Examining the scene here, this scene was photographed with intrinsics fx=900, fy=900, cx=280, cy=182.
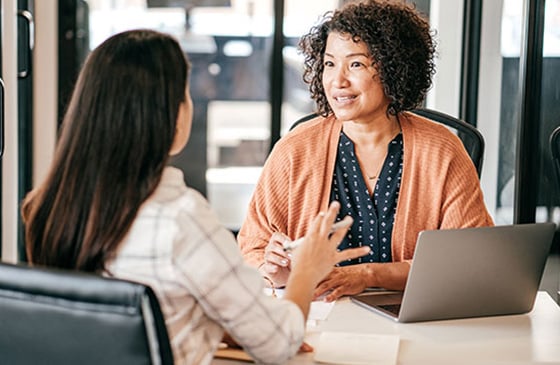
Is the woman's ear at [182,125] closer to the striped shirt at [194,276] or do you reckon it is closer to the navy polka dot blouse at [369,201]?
the striped shirt at [194,276]

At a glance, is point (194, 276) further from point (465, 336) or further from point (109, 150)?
point (465, 336)

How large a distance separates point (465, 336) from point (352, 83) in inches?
30.2

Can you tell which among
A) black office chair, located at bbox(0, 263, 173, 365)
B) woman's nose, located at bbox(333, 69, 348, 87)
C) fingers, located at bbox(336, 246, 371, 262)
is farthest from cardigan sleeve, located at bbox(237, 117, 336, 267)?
black office chair, located at bbox(0, 263, 173, 365)

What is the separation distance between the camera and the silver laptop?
5.36 feet

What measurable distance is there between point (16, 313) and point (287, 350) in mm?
420

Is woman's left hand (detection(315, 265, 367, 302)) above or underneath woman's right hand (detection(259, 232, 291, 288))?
underneath

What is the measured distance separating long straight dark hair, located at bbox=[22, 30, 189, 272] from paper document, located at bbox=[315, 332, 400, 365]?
1.46ft

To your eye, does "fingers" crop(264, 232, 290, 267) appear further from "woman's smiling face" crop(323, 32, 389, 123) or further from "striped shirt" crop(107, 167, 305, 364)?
"striped shirt" crop(107, 167, 305, 364)

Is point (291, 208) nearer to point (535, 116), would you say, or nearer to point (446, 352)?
point (446, 352)

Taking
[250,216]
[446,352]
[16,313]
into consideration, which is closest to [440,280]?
[446,352]

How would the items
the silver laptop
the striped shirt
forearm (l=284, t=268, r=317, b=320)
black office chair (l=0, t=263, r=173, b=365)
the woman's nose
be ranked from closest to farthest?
1. black office chair (l=0, t=263, r=173, b=365)
2. the striped shirt
3. forearm (l=284, t=268, r=317, b=320)
4. the silver laptop
5. the woman's nose

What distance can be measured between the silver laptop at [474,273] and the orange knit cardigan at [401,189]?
0.31m

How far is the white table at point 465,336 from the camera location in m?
1.52

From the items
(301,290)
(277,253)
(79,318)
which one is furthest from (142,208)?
(277,253)
